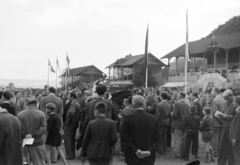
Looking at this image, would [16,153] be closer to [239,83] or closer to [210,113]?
[210,113]

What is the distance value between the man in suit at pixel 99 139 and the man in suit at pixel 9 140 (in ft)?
3.96

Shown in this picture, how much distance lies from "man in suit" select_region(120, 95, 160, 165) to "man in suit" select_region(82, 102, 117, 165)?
12.7 inches

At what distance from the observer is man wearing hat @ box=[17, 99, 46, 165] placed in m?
6.10

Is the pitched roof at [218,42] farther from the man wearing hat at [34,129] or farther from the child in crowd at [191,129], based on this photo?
the man wearing hat at [34,129]

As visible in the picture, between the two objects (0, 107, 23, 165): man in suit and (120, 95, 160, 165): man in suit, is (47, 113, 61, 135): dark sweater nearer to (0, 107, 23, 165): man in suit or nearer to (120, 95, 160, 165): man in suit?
(0, 107, 23, 165): man in suit

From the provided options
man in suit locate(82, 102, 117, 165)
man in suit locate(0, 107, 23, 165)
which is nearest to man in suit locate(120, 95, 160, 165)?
man in suit locate(82, 102, 117, 165)

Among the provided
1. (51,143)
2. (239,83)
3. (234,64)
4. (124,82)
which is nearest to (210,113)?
(51,143)

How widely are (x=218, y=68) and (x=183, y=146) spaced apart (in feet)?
102

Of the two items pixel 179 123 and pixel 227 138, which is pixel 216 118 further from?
pixel 227 138

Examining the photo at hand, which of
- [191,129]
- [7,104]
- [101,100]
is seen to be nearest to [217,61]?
[191,129]

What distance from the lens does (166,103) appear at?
9.27 m

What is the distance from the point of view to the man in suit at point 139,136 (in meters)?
4.61

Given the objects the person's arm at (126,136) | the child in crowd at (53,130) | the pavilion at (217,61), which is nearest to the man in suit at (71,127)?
the child in crowd at (53,130)

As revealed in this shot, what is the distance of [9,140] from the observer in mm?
4875
